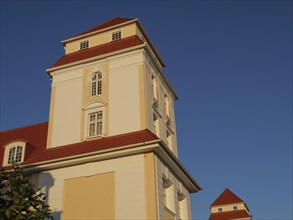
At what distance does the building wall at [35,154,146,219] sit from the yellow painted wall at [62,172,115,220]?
0.40 ft

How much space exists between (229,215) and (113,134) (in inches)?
1836

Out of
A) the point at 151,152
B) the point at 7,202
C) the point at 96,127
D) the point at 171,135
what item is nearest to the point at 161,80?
the point at 171,135

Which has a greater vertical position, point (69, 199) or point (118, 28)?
point (118, 28)

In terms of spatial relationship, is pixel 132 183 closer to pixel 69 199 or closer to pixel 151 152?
pixel 151 152

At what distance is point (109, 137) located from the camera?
2419 centimetres

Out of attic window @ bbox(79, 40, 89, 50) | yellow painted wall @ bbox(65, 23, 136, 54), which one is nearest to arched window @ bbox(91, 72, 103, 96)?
yellow painted wall @ bbox(65, 23, 136, 54)

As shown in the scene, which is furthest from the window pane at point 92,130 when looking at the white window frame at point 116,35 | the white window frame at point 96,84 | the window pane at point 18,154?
the white window frame at point 116,35

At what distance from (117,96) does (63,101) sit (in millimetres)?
3924

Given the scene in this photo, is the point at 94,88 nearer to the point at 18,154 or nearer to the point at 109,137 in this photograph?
the point at 109,137

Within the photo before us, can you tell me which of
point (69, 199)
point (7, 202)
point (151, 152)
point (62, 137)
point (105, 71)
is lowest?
point (7, 202)

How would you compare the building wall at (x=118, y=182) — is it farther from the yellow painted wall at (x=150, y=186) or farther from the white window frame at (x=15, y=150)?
the white window frame at (x=15, y=150)

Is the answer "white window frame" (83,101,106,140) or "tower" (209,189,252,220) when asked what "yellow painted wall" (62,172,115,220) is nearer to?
"white window frame" (83,101,106,140)

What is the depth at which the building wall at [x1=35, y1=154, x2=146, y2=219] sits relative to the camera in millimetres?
21109

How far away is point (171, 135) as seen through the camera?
96.6 feet
